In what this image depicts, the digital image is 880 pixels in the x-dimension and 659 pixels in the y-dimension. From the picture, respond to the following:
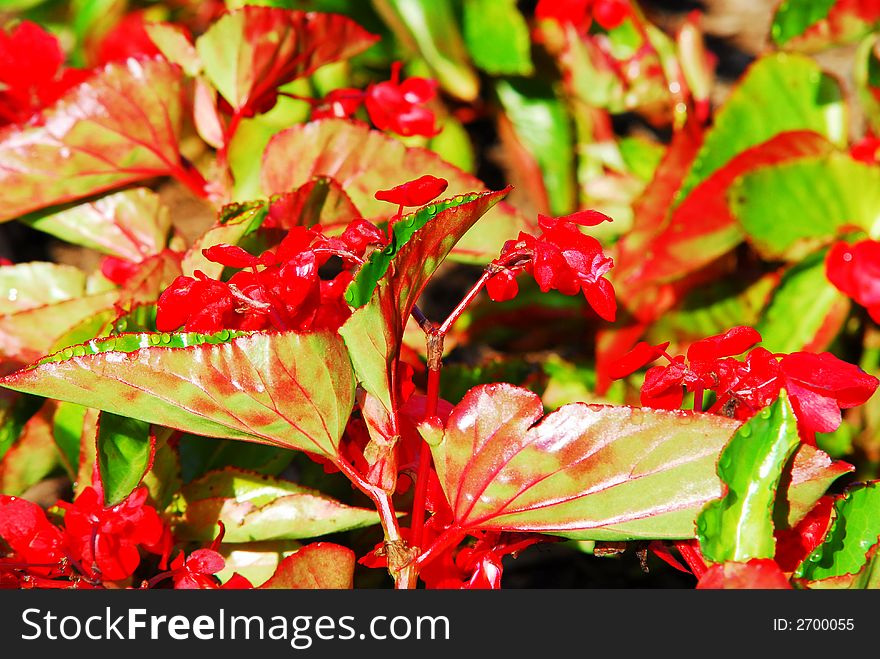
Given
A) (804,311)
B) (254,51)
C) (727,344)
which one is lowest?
(804,311)

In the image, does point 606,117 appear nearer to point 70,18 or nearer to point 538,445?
point 70,18

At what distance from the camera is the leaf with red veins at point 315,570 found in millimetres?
563

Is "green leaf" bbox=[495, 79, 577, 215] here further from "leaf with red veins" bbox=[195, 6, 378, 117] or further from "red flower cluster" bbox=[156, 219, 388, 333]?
"red flower cluster" bbox=[156, 219, 388, 333]

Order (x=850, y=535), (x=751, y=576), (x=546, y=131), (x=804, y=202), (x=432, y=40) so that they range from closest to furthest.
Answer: (x=751, y=576) → (x=850, y=535) → (x=804, y=202) → (x=432, y=40) → (x=546, y=131)

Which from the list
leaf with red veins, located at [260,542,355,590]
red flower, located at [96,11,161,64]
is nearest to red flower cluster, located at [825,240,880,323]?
leaf with red veins, located at [260,542,355,590]

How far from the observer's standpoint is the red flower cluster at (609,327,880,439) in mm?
539

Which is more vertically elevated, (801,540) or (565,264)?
(565,264)

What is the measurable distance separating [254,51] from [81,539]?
1.27 ft

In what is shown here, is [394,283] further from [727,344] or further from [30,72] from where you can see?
[30,72]

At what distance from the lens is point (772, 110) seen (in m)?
1.19

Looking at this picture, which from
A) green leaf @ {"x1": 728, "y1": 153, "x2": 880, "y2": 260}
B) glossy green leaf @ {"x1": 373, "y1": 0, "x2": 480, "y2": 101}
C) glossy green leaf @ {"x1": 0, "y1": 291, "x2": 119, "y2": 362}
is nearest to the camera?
glossy green leaf @ {"x1": 0, "y1": 291, "x2": 119, "y2": 362}

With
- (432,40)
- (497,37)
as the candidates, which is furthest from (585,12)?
(432,40)

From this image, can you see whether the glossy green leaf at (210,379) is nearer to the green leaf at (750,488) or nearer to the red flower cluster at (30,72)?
the green leaf at (750,488)
